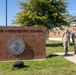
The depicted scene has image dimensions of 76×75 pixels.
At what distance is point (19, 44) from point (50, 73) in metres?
4.47

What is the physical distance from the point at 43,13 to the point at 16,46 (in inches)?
705

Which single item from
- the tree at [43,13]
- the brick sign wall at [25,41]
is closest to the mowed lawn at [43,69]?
the brick sign wall at [25,41]

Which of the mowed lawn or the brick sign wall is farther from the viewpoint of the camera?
the brick sign wall

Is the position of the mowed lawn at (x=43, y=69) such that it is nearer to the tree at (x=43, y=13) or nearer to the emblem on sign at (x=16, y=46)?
the emblem on sign at (x=16, y=46)

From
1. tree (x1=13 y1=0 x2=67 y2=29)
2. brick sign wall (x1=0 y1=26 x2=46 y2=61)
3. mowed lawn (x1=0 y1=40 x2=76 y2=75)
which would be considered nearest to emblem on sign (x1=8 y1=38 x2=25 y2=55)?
brick sign wall (x1=0 y1=26 x2=46 y2=61)

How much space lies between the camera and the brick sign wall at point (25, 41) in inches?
562

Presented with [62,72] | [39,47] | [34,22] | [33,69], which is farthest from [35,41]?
[34,22]

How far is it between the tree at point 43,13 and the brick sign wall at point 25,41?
15.9 m

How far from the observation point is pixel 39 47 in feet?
48.5

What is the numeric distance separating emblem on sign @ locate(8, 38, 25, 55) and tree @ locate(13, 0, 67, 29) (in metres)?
16.3

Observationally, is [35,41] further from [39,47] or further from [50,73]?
[50,73]

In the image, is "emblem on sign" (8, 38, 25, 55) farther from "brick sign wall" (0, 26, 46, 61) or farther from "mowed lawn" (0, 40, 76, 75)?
"mowed lawn" (0, 40, 76, 75)

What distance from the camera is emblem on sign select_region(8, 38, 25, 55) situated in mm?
14309

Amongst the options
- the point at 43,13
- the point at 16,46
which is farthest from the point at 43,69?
the point at 43,13
